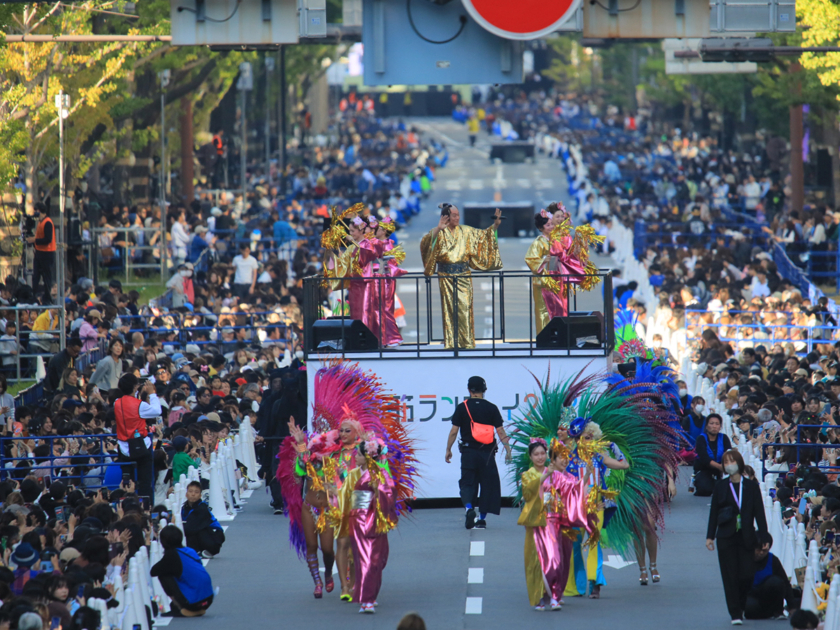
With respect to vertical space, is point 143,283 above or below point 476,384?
above

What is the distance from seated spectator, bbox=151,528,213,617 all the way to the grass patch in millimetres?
19479

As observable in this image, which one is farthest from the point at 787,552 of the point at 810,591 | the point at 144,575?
the point at 144,575

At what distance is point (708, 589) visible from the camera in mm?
12789

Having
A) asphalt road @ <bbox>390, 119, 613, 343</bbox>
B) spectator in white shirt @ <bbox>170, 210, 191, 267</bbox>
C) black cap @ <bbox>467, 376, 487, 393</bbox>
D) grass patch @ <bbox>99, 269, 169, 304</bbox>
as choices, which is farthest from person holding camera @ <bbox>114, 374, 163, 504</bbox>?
spectator in white shirt @ <bbox>170, 210, 191, 267</bbox>

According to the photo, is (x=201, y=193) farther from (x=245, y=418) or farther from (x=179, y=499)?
(x=179, y=499)

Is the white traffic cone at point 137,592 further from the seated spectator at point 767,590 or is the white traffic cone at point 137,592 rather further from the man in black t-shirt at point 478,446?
the seated spectator at point 767,590

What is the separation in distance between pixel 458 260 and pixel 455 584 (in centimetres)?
504

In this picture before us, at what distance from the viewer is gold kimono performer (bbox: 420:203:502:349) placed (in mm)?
16922

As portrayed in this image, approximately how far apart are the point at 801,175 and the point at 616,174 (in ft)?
57.0

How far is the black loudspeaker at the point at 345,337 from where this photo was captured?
653 inches

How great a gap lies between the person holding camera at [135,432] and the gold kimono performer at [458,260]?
11.8ft

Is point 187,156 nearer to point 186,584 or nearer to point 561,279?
point 561,279

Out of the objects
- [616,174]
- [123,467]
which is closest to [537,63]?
[616,174]

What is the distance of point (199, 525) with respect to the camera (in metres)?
13.2
